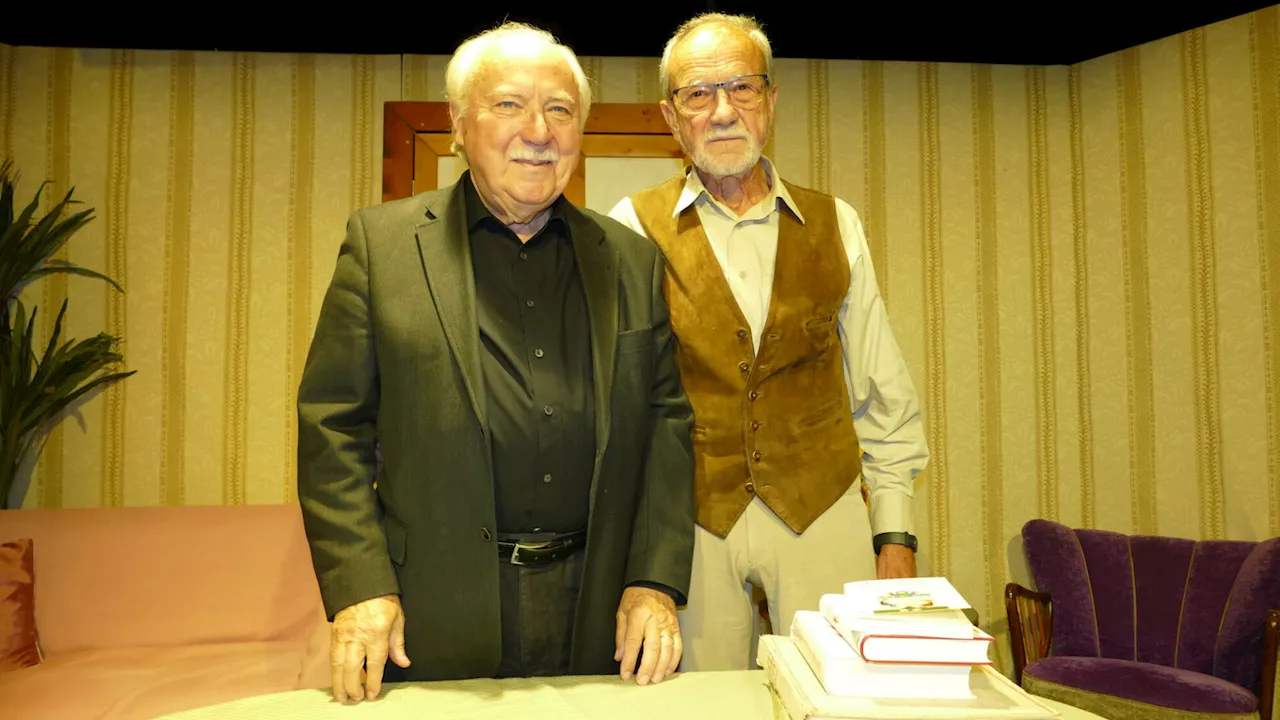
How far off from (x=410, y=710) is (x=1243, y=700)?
2.95m

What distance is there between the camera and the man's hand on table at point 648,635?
1284 mm

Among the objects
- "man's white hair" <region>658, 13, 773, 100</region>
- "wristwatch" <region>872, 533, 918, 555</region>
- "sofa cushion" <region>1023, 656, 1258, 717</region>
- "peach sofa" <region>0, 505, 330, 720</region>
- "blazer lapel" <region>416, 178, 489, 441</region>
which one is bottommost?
"sofa cushion" <region>1023, 656, 1258, 717</region>

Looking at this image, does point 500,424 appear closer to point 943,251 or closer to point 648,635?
point 648,635

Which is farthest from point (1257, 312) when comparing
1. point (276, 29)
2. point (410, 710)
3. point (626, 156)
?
point (276, 29)

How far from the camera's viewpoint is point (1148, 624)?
335 cm

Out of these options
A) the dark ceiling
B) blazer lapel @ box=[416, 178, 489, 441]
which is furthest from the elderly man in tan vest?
the dark ceiling

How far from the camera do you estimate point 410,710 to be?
1.09 m

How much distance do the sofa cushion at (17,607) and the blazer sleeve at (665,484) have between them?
7.90 ft

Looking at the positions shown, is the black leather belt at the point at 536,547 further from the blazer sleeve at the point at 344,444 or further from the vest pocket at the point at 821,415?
the vest pocket at the point at 821,415

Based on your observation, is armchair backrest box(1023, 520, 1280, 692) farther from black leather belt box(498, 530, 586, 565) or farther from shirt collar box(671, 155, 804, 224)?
black leather belt box(498, 530, 586, 565)

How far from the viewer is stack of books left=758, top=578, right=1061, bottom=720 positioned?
926mm

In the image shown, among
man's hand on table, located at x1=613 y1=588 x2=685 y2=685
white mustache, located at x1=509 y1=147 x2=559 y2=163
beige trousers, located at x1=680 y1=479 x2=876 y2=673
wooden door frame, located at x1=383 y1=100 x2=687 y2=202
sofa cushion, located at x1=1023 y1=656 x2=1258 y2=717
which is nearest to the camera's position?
man's hand on table, located at x1=613 y1=588 x2=685 y2=685

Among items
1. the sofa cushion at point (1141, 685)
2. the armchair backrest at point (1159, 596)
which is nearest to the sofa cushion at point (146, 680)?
the sofa cushion at point (1141, 685)

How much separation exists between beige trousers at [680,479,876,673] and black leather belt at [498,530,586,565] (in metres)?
0.35
